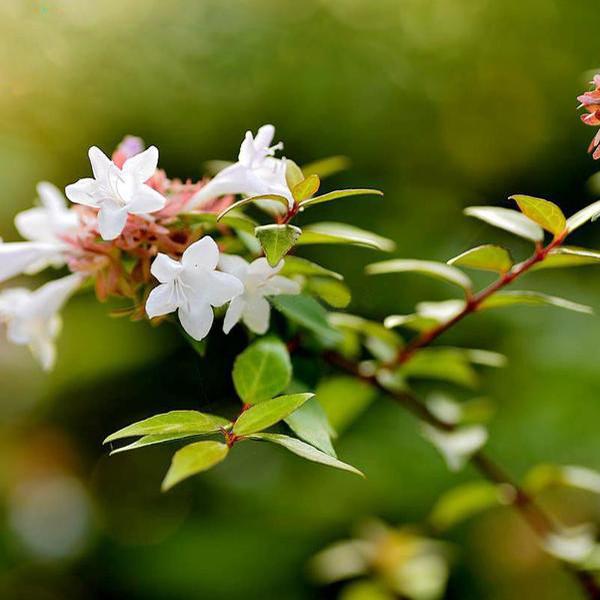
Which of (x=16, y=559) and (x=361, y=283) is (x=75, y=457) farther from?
(x=361, y=283)

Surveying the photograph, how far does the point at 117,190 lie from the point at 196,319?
10cm

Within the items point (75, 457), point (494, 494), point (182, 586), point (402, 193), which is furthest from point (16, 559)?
point (494, 494)

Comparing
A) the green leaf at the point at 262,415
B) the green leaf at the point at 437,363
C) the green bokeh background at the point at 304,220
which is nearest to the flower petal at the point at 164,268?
the green leaf at the point at 262,415

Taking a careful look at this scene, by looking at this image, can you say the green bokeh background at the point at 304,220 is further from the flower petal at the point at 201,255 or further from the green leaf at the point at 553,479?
the flower petal at the point at 201,255

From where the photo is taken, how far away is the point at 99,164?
1.84 feet

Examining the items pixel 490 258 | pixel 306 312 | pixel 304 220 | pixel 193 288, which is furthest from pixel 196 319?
pixel 304 220

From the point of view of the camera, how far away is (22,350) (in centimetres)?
217

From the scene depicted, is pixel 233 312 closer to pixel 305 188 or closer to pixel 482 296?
pixel 305 188

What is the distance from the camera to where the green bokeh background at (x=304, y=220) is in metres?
1.92

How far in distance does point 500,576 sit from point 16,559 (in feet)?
3.84

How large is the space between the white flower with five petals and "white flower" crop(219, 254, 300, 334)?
171 millimetres

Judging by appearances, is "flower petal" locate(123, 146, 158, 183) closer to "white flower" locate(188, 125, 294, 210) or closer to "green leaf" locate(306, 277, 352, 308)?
"white flower" locate(188, 125, 294, 210)

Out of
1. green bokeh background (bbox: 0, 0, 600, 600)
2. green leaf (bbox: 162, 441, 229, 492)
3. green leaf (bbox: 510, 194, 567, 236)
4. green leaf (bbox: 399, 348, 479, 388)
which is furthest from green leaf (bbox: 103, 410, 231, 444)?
green bokeh background (bbox: 0, 0, 600, 600)

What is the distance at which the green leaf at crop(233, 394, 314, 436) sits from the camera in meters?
0.51
